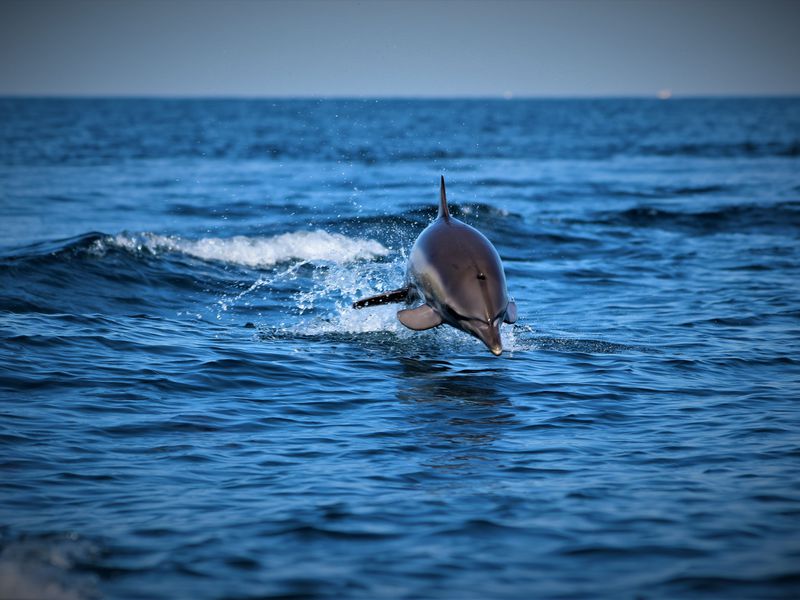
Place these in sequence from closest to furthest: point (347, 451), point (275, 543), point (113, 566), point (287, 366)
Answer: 1. point (113, 566)
2. point (275, 543)
3. point (347, 451)
4. point (287, 366)

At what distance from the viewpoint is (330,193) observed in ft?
118

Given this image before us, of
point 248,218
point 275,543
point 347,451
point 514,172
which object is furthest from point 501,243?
point 514,172

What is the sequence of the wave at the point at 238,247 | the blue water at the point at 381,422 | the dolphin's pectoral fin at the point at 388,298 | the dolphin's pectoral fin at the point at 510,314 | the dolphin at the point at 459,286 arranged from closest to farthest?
the blue water at the point at 381,422, the dolphin at the point at 459,286, the dolphin's pectoral fin at the point at 510,314, the dolphin's pectoral fin at the point at 388,298, the wave at the point at 238,247

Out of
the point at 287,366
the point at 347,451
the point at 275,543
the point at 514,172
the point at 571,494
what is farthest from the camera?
the point at 514,172

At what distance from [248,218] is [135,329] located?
1481cm

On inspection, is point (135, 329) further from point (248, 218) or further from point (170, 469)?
point (248, 218)

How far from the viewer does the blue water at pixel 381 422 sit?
258 inches

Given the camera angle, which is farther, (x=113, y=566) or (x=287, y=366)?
(x=287, y=366)

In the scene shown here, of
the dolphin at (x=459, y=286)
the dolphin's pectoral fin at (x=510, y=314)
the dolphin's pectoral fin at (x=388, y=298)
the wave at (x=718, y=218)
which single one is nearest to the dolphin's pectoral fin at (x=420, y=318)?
the dolphin at (x=459, y=286)

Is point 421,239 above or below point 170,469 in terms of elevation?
above

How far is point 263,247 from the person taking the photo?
73.9ft

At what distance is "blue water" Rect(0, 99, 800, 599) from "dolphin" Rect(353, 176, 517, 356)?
0.82 m

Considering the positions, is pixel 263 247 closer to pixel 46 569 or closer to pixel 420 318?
pixel 420 318

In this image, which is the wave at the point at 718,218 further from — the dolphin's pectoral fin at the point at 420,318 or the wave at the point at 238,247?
the dolphin's pectoral fin at the point at 420,318
